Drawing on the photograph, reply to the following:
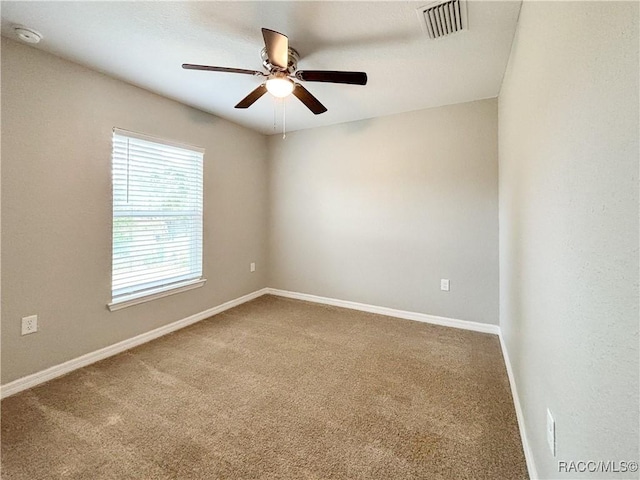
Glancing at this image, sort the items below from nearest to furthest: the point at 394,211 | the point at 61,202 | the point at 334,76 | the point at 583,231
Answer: the point at 583,231 → the point at 334,76 → the point at 61,202 → the point at 394,211

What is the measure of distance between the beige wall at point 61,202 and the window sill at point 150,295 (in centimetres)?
6

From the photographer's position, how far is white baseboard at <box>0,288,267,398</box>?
1935 mm

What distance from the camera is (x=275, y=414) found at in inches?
68.2

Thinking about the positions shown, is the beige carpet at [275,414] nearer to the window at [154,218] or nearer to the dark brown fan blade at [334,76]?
the window at [154,218]

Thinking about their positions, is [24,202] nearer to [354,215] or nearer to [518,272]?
[354,215]

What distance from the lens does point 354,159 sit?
361 centimetres

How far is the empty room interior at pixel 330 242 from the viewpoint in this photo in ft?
2.62

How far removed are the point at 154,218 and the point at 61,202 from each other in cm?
74

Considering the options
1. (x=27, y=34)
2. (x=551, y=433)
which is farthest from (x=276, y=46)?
(x=551, y=433)

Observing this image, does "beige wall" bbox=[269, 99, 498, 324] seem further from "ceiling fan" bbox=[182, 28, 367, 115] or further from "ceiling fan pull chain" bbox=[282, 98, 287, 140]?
"ceiling fan" bbox=[182, 28, 367, 115]

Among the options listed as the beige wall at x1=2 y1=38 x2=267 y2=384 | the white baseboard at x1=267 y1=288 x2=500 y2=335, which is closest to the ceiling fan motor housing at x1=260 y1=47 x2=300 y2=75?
the beige wall at x1=2 y1=38 x2=267 y2=384

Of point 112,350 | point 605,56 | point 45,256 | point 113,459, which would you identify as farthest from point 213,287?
point 605,56

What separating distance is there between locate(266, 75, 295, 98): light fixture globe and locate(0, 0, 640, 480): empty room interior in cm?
2

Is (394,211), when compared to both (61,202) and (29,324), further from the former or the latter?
(29,324)
